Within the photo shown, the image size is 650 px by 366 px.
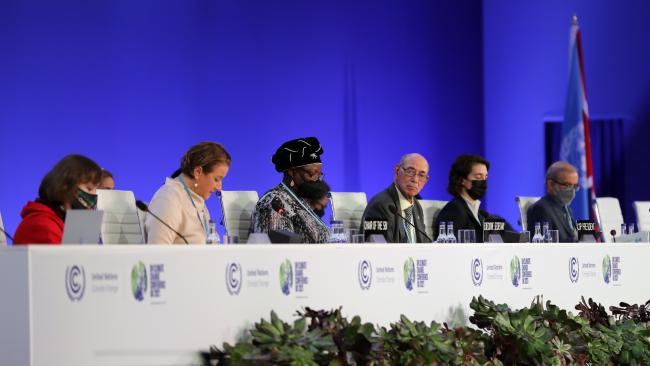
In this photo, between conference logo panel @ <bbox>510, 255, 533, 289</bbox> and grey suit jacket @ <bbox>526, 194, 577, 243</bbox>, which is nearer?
conference logo panel @ <bbox>510, 255, 533, 289</bbox>

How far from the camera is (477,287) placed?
3838mm

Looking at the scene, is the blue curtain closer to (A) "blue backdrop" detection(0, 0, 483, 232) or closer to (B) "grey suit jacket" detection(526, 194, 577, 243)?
(A) "blue backdrop" detection(0, 0, 483, 232)

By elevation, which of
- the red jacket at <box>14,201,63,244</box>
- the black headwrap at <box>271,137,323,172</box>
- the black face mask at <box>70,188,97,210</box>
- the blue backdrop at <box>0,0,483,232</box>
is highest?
the blue backdrop at <box>0,0,483,232</box>

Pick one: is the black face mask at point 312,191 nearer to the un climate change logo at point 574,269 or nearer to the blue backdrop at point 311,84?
the un climate change logo at point 574,269

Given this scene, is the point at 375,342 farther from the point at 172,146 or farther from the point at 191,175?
the point at 172,146

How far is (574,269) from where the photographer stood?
4.34 m

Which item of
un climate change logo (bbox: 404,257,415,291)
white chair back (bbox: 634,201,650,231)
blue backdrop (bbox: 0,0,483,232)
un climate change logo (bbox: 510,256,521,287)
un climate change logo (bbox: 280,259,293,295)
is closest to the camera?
un climate change logo (bbox: 280,259,293,295)

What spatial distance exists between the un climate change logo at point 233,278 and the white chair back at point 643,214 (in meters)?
3.98

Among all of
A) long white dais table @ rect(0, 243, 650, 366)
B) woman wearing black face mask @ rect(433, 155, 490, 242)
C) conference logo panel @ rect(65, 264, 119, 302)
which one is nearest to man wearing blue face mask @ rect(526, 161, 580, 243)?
woman wearing black face mask @ rect(433, 155, 490, 242)

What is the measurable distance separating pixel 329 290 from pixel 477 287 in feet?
2.51

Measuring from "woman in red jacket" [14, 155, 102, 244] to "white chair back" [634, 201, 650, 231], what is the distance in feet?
13.2

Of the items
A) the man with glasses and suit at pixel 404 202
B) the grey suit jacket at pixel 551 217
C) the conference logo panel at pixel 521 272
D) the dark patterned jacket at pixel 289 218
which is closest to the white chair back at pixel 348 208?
the man with glasses and suit at pixel 404 202

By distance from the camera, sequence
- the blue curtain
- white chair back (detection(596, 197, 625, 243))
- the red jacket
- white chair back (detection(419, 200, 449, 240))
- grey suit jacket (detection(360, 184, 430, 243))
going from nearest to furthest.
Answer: the red jacket < grey suit jacket (detection(360, 184, 430, 243)) < white chair back (detection(419, 200, 449, 240)) < white chair back (detection(596, 197, 625, 243)) < the blue curtain

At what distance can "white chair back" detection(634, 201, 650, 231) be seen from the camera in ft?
21.1
